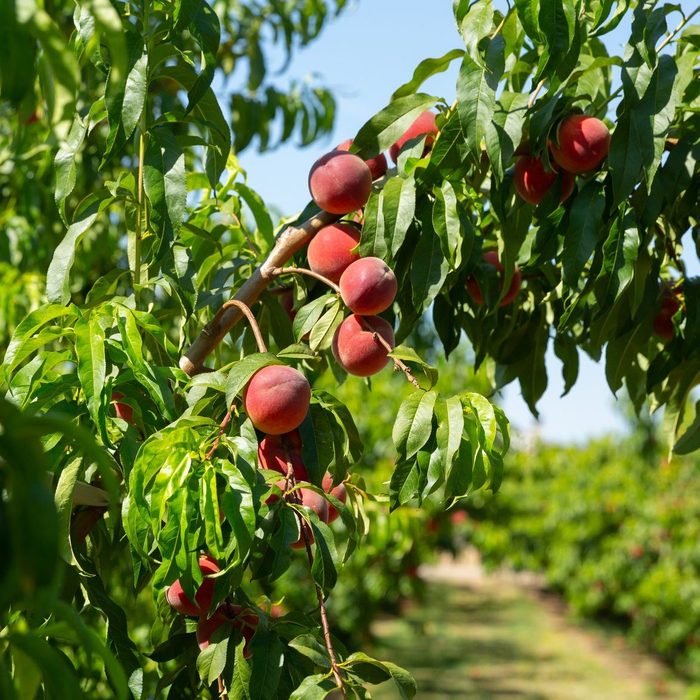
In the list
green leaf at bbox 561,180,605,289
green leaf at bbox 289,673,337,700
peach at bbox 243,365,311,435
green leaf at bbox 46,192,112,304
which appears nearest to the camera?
green leaf at bbox 289,673,337,700

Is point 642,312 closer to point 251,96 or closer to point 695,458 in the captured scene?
point 251,96

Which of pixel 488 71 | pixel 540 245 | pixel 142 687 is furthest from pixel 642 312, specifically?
pixel 142 687

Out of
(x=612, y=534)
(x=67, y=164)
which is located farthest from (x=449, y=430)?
(x=612, y=534)

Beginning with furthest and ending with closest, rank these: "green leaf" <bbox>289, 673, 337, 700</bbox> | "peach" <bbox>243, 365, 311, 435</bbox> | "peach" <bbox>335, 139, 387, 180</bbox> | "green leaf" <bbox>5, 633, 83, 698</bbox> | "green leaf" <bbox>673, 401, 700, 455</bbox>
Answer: "green leaf" <bbox>673, 401, 700, 455</bbox> → "peach" <bbox>335, 139, 387, 180</bbox> → "peach" <bbox>243, 365, 311, 435</bbox> → "green leaf" <bbox>289, 673, 337, 700</bbox> → "green leaf" <bbox>5, 633, 83, 698</bbox>

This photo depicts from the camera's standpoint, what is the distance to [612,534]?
33.8 feet

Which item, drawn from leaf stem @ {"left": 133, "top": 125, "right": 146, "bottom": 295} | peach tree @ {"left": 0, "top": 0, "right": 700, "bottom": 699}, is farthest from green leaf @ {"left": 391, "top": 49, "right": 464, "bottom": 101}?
leaf stem @ {"left": 133, "top": 125, "right": 146, "bottom": 295}

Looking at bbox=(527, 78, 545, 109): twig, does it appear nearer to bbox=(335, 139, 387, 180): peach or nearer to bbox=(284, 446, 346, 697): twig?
bbox=(335, 139, 387, 180): peach

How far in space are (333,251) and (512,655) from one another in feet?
30.2

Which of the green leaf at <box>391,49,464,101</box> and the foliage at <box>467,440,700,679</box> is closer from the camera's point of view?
the green leaf at <box>391,49,464,101</box>

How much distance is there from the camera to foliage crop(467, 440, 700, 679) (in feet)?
27.0

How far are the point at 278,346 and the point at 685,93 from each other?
0.75 meters

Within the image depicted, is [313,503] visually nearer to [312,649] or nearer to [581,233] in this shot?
[312,649]

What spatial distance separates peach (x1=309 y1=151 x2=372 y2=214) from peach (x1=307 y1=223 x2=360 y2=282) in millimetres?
32

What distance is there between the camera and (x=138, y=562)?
1021 millimetres
